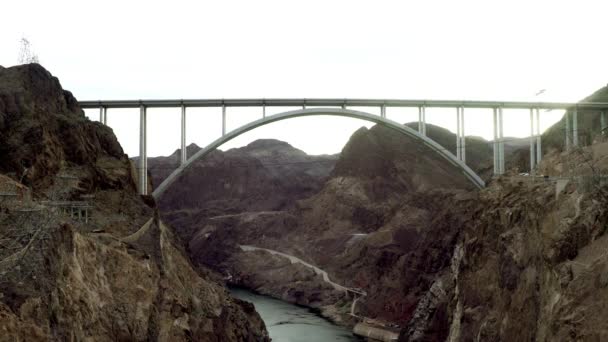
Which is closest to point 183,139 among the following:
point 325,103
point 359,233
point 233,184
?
point 325,103

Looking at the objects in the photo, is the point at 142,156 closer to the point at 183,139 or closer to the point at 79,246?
the point at 183,139

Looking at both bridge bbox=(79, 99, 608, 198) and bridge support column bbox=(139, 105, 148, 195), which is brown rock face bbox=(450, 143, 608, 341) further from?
bridge support column bbox=(139, 105, 148, 195)

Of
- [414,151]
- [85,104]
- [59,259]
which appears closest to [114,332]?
[59,259]

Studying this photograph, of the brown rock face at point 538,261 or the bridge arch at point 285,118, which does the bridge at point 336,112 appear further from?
the brown rock face at point 538,261

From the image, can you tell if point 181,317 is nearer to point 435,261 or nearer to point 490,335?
point 490,335

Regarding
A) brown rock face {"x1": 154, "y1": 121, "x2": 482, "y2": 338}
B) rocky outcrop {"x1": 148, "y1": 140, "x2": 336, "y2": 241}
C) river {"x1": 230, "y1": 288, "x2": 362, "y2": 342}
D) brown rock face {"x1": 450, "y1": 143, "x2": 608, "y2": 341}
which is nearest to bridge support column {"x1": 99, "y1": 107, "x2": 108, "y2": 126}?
river {"x1": 230, "y1": 288, "x2": 362, "y2": 342}

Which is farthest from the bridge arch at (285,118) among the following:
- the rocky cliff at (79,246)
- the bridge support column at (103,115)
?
the bridge support column at (103,115)
